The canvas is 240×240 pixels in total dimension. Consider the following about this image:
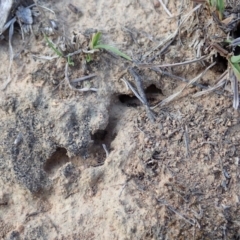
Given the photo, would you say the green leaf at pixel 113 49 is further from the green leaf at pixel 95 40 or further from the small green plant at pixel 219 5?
the small green plant at pixel 219 5

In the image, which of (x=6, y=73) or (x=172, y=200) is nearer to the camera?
(x=172, y=200)

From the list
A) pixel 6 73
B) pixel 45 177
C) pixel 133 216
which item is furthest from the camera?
pixel 6 73

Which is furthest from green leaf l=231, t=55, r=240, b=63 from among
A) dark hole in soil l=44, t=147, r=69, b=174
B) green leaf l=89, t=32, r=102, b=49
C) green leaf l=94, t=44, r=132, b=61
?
dark hole in soil l=44, t=147, r=69, b=174

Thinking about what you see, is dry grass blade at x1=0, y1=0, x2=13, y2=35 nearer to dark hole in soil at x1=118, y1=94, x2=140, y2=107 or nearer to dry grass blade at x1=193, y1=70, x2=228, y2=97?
dark hole in soil at x1=118, y1=94, x2=140, y2=107

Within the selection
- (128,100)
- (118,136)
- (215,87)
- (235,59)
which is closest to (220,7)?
(235,59)

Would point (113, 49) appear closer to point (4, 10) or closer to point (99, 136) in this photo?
point (99, 136)

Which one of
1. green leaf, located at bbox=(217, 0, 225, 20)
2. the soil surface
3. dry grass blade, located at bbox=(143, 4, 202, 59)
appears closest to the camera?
the soil surface

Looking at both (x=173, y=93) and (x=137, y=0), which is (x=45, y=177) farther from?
(x=137, y=0)

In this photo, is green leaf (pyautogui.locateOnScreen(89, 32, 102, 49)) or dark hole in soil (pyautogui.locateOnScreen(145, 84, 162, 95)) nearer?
green leaf (pyautogui.locateOnScreen(89, 32, 102, 49))

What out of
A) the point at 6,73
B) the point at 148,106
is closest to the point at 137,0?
the point at 148,106
